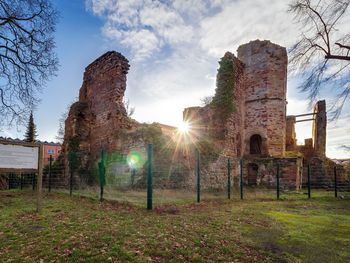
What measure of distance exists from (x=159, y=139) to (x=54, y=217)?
805 centimetres

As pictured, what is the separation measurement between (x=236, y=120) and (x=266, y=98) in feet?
13.0

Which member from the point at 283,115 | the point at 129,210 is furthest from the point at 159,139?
the point at 283,115

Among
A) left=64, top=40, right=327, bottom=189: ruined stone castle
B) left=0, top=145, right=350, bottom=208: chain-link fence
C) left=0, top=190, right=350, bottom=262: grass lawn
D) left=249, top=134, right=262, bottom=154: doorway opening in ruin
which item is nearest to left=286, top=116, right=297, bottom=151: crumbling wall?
left=64, top=40, right=327, bottom=189: ruined stone castle

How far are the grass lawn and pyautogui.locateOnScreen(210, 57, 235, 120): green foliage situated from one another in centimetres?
960

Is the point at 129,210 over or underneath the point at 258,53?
underneath

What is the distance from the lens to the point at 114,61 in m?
14.4

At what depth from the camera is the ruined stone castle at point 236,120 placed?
14.1 m

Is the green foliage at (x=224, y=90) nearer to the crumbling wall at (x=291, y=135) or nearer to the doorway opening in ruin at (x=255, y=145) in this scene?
the doorway opening in ruin at (x=255, y=145)

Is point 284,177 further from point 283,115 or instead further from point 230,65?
point 230,65

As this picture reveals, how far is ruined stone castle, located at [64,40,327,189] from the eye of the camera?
554 inches

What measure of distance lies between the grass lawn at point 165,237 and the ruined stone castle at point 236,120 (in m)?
7.24

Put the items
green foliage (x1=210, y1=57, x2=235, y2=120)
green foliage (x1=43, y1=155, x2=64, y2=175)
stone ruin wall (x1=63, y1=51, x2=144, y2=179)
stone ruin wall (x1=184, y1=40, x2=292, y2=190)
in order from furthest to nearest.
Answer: stone ruin wall (x1=184, y1=40, x2=292, y2=190), green foliage (x1=210, y1=57, x2=235, y2=120), stone ruin wall (x1=63, y1=51, x2=144, y2=179), green foliage (x1=43, y1=155, x2=64, y2=175)

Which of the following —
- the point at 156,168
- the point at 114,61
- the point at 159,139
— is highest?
the point at 114,61

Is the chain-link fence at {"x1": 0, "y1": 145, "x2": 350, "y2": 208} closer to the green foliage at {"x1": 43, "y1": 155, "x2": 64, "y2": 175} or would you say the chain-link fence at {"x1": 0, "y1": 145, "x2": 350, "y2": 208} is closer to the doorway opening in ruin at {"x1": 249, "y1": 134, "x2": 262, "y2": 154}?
the green foliage at {"x1": 43, "y1": 155, "x2": 64, "y2": 175}
